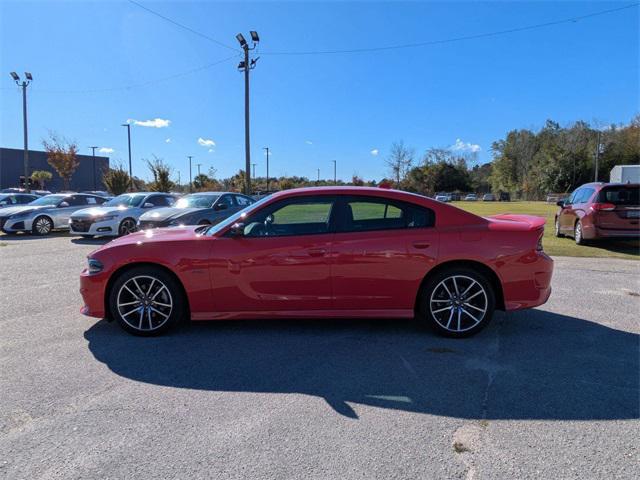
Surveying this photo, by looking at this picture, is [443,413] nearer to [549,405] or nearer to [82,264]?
[549,405]

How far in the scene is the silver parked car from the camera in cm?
1458

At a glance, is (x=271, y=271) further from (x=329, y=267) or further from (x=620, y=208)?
(x=620, y=208)

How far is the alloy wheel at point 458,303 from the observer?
4.25 m

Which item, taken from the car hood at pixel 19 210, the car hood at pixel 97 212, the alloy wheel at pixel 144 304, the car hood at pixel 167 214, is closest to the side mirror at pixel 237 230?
the alloy wheel at pixel 144 304

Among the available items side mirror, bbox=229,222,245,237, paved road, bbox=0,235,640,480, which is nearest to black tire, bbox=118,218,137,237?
paved road, bbox=0,235,640,480

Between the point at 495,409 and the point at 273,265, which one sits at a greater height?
the point at 273,265

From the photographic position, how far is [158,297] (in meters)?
4.29

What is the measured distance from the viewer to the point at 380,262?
417cm

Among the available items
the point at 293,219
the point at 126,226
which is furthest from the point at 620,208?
the point at 126,226

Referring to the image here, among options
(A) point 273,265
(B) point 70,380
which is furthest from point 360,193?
(B) point 70,380

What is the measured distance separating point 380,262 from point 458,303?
3.00ft

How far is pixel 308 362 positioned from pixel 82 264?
681 cm

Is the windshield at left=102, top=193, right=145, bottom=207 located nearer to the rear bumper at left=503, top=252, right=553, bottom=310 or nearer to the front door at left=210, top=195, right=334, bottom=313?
the front door at left=210, top=195, right=334, bottom=313

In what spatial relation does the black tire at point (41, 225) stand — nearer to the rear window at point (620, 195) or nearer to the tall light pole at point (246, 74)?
the tall light pole at point (246, 74)
